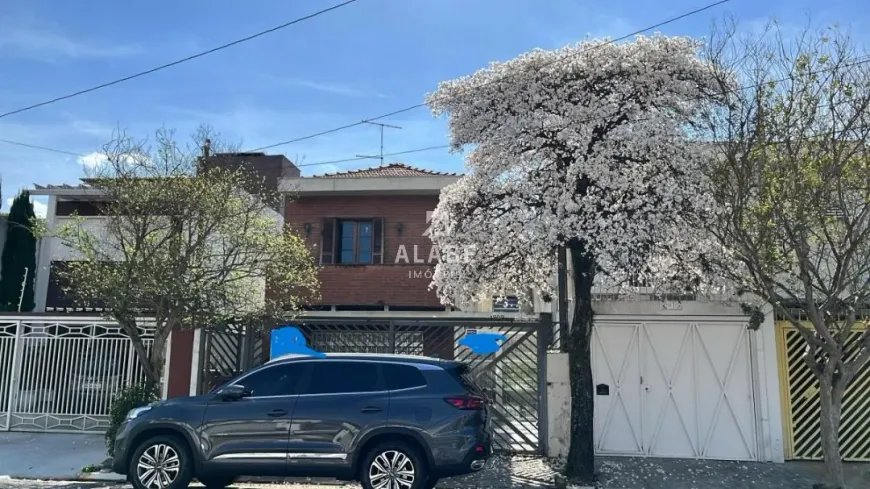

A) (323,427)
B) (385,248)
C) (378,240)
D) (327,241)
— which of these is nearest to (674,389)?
(323,427)

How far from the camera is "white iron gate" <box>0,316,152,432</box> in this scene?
504 inches

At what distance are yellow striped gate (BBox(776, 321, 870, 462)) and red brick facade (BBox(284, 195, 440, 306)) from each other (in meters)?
8.64

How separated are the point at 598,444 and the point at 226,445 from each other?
245 inches

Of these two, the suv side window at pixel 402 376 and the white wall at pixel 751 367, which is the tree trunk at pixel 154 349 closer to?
the suv side window at pixel 402 376

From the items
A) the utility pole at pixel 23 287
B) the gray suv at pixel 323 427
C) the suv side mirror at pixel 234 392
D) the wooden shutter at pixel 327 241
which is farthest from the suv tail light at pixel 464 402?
the utility pole at pixel 23 287

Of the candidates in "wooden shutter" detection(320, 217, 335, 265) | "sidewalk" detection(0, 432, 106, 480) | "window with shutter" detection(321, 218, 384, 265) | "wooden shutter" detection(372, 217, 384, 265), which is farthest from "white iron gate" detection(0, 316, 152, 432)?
"wooden shutter" detection(372, 217, 384, 265)

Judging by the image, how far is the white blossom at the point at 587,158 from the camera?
8.75 meters

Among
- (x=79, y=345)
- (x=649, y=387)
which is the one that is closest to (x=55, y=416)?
(x=79, y=345)

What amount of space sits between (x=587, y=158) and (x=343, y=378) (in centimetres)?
440

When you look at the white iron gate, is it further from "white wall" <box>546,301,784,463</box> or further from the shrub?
"white wall" <box>546,301,784,463</box>

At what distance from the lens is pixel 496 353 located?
11641mm

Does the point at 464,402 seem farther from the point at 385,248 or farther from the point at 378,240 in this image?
the point at 378,240

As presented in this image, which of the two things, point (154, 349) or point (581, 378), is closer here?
point (581, 378)

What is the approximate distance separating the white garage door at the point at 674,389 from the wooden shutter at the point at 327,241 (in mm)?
9130
